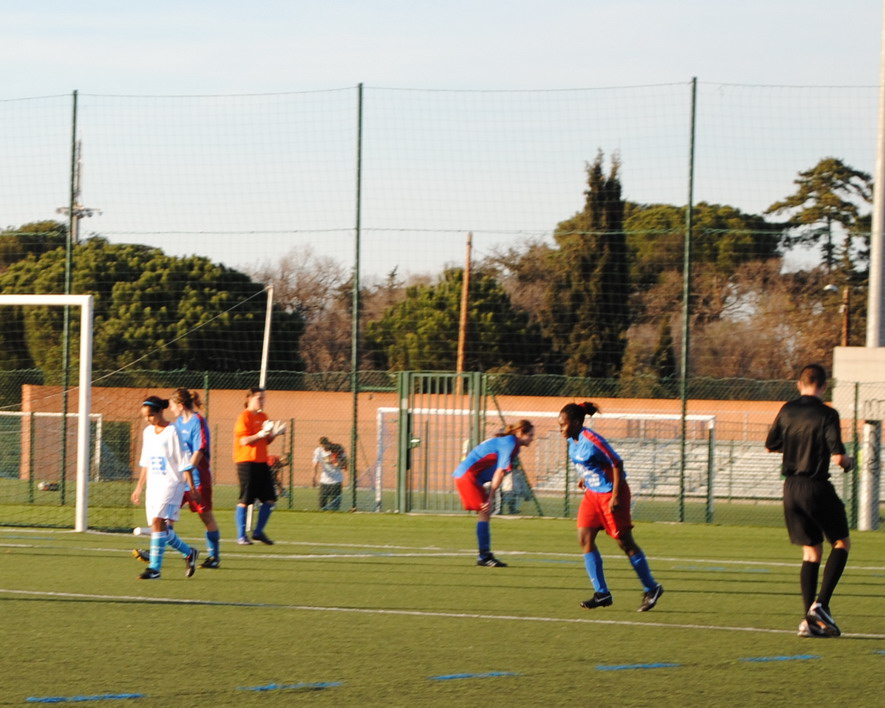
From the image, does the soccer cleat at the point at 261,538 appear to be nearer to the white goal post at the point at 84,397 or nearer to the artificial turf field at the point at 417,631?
the artificial turf field at the point at 417,631

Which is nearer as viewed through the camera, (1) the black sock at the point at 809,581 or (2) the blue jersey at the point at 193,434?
(1) the black sock at the point at 809,581

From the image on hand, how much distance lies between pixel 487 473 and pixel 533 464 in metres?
17.3

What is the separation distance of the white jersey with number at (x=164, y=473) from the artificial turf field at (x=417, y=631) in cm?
67

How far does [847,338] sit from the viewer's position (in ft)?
160

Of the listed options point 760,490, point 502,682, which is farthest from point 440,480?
point 502,682

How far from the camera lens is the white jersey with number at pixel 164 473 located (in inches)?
504

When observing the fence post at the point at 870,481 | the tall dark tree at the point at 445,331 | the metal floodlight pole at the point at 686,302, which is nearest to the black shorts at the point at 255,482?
the metal floodlight pole at the point at 686,302

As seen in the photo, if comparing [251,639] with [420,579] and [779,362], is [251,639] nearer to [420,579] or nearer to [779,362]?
[420,579]

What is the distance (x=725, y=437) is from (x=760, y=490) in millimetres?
6613

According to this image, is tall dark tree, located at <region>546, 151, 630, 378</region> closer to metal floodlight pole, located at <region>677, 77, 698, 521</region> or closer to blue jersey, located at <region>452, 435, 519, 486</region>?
metal floodlight pole, located at <region>677, 77, 698, 521</region>

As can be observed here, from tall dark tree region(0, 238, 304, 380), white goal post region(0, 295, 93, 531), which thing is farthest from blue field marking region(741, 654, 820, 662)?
tall dark tree region(0, 238, 304, 380)

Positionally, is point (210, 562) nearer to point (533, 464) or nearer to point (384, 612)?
point (384, 612)

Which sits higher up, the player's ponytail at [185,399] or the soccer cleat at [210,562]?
the player's ponytail at [185,399]

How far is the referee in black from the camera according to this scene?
9758 mm
